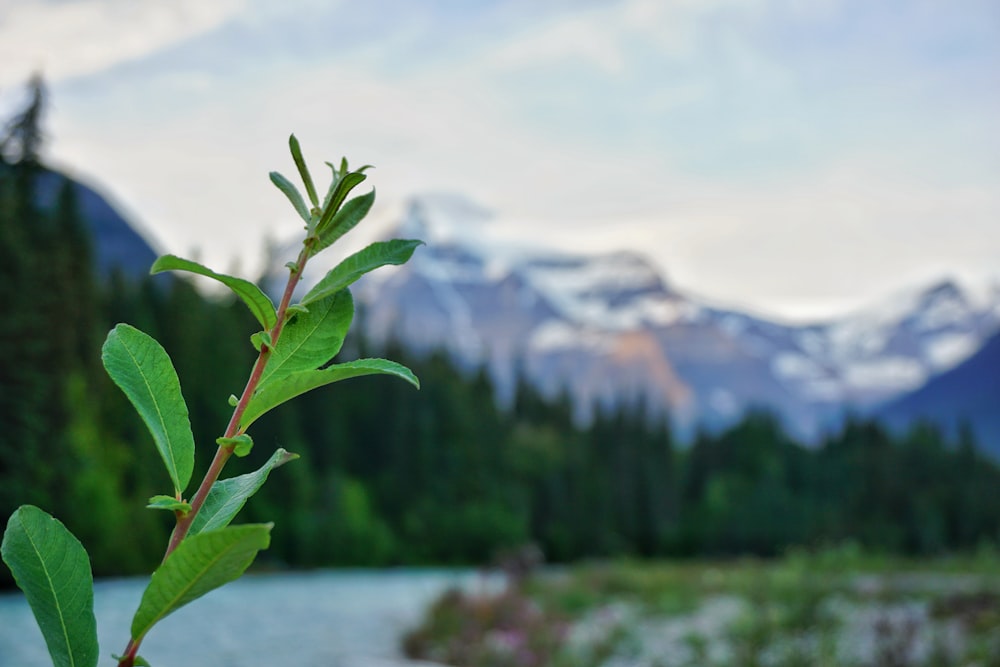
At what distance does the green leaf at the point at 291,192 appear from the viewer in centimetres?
54

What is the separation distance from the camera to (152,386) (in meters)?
0.55

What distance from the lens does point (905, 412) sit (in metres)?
142

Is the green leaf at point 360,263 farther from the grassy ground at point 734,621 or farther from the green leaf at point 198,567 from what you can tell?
the grassy ground at point 734,621

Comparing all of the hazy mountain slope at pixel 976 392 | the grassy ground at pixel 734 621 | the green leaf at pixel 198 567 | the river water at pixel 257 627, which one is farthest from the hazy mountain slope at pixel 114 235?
the hazy mountain slope at pixel 976 392

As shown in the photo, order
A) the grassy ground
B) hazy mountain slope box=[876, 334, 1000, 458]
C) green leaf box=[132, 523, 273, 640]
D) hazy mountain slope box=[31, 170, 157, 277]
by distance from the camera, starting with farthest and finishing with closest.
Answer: hazy mountain slope box=[876, 334, 1000, 458], hazy mountain slope box=[31, 170, 157, 277], the grassy ground, green leaf box=[132, 523, 273, 640]

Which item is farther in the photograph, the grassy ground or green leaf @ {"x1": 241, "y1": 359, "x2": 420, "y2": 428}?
the grassy ground

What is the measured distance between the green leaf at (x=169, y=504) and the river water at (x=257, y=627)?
609 centimetres

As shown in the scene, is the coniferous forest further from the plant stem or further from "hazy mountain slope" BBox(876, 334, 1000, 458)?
"hazy mountain slope" BBox(876, 334, 1000, 458)

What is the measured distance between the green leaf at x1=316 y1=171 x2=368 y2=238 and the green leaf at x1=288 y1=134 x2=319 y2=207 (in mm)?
10

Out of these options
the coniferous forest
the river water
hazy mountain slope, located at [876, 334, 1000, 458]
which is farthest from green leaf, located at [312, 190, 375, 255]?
hazy mountain slope, located at [876, 334, 1000, 458]

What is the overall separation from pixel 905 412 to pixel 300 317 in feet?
503

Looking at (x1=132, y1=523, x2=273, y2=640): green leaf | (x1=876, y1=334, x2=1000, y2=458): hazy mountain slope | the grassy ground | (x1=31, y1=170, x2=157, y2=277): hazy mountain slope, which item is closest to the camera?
(x1=132, y1=523, x2=273, y2=640): green leaf

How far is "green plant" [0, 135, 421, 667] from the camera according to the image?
0.47 metres

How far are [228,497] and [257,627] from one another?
13.6m
